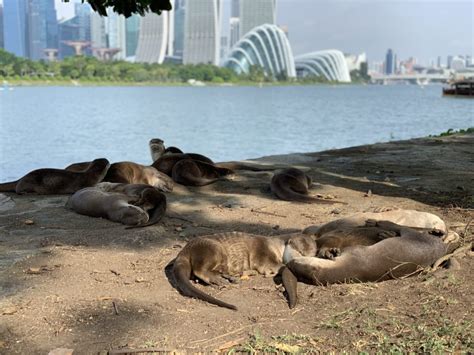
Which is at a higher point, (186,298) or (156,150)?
(156,150)

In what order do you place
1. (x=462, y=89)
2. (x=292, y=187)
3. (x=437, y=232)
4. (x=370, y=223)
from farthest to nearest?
(x=462, y=89)
(x=292, y=187)
(x=370, y=223)
(x=437, y=232)

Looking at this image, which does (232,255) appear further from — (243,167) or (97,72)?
(97,72)

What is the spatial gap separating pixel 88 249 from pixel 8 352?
209 centimetres

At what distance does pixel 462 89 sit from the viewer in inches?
3004

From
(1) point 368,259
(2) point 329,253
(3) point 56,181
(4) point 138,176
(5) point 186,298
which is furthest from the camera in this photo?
(4) point 138,176

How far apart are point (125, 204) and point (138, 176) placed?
193 cm

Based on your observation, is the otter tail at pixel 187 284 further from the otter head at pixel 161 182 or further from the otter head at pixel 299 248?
the otter head at pixel 161 182

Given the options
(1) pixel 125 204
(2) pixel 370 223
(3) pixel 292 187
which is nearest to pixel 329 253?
(2) pixel 370 223

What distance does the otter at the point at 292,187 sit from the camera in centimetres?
777

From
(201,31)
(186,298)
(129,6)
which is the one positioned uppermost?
(201,31)

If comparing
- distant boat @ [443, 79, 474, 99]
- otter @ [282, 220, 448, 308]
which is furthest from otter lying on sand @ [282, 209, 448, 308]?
distant boat @ [443, 79, 474, 99]

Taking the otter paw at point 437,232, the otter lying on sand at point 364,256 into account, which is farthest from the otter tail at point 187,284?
the otter paw at point 437,232

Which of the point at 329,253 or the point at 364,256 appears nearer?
the point at 364,256

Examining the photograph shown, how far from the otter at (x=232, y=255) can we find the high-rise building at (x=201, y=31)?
186 m
